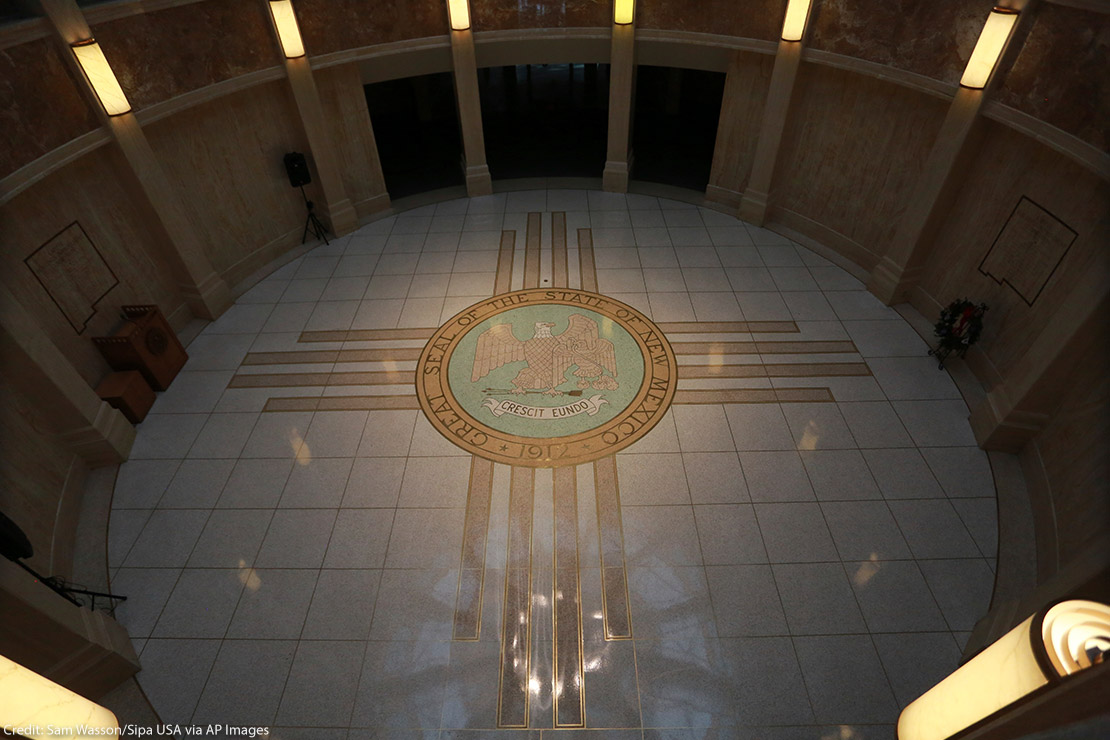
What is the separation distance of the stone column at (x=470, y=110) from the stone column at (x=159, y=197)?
13.7 feet

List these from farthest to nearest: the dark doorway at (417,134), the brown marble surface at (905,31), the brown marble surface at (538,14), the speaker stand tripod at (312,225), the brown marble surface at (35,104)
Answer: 1. the dark doorway at (417,134)
2. the speaker stand tripod at (312,225)
3. the brown marble surface at (538,14)
4. the brown marble surface at (905,31)
5. the brown marble surface at (35,104)

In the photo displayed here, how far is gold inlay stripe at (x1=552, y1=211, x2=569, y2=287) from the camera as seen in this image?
771cm

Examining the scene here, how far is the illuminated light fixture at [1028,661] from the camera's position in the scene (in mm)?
1354

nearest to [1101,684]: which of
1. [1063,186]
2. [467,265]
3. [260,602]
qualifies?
[260,602]

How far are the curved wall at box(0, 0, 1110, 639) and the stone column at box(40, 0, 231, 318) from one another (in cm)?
6

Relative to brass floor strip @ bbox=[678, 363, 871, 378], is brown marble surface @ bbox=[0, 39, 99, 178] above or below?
above

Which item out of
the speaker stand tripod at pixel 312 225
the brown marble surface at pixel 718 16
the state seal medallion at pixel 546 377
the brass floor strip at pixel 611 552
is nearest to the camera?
the brass floor strip at pixel 611 552

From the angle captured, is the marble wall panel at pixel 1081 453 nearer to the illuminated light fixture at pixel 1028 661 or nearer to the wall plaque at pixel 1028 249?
the wall plaque at pixel 1028 249

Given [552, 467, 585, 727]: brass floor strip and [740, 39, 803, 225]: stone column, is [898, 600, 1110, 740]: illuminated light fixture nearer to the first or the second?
[552, 467, 585, 727]: brass floor strip

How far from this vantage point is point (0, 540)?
3.48m

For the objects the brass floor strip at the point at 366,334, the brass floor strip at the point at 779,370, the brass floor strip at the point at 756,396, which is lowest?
the brass floor strip at the point at 756,396

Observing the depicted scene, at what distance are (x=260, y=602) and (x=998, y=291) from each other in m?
7.35

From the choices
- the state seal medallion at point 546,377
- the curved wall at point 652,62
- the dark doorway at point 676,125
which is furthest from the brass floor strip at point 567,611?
the dark doorway at point 676,125

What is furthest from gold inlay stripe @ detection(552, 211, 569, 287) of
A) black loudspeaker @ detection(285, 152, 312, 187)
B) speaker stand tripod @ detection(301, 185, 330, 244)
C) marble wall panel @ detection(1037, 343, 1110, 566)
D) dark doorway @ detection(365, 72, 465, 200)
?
marble wall panel @ detection(1037, 343, 1110, 566)
